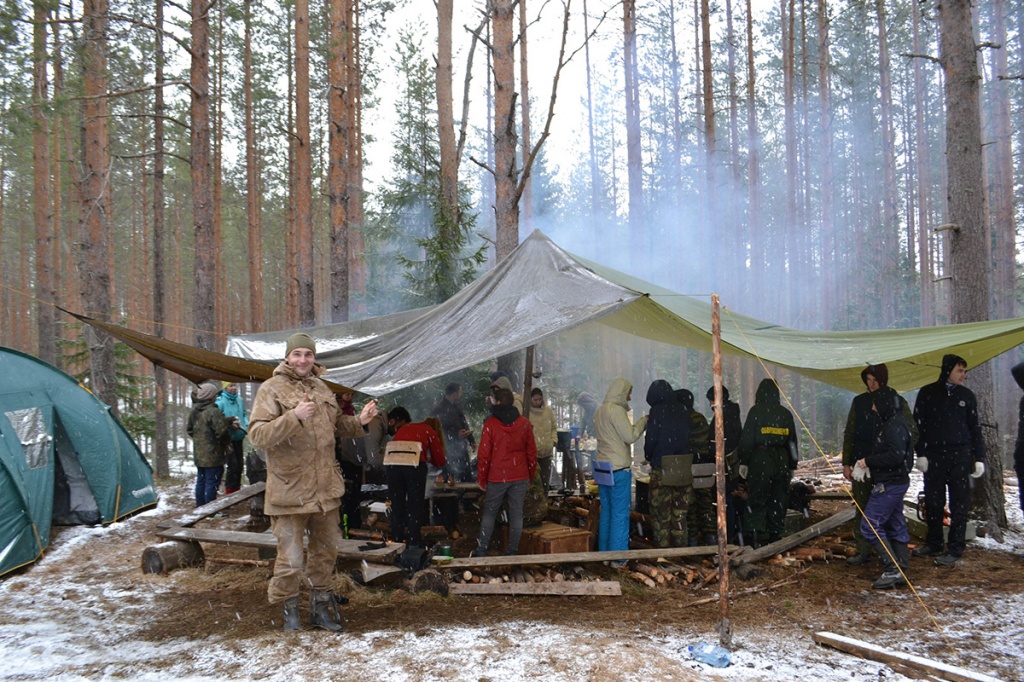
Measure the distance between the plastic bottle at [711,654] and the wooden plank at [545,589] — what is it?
1.15 meters

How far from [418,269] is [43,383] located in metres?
5.35

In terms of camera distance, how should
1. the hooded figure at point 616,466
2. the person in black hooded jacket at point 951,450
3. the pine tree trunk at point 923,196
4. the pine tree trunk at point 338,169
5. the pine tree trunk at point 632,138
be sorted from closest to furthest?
1. the person in black hooded jacket at point 951,450
2. the hooded figure at point 616,466
3. the pine tree trunk at point 338,169
4. the pine tree trunk at point 632,138
5. the pine tree trunk at point 923,196

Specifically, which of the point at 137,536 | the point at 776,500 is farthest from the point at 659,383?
the point at 137,536

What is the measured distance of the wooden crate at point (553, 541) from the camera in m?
6.06

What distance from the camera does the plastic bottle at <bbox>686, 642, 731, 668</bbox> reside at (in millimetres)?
3918

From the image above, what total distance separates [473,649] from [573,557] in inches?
66.1

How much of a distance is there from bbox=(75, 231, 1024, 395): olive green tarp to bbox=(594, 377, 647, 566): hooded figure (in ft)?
3.37

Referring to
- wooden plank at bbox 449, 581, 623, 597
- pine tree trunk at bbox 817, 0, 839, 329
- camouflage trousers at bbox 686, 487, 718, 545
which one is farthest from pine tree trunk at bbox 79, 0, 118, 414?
pine tree trunk at bbox 817, 0, 839, 329

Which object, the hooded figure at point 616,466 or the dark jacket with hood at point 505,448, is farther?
the hooded figure at point 616,466

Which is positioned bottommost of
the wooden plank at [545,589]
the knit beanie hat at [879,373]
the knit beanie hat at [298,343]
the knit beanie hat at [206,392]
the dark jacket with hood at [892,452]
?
the wooden plank at [545,589]

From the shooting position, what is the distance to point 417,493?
19.8 ft

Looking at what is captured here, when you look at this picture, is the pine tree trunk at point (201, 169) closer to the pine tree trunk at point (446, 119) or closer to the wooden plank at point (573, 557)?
the pine tree trunk at point (446, 119)

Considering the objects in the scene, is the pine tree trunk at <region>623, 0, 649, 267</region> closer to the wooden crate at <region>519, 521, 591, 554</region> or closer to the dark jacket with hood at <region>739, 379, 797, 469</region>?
the dark jacket with hood at <region>739, 379, 797, 469</region>

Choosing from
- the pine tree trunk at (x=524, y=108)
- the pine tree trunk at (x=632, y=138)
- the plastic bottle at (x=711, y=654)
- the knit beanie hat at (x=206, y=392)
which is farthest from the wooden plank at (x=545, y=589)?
the pine tree trunk at (x=632, y=138)
